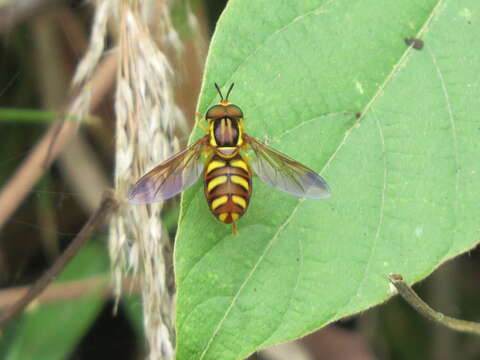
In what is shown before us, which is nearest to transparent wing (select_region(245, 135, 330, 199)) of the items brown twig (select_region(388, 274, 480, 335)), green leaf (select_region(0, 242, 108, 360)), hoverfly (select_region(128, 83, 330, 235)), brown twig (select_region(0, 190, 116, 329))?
hoverfly (select_region(128, 83, 330, 235))

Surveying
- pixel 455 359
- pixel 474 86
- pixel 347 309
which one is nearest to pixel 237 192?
pixel 347 309

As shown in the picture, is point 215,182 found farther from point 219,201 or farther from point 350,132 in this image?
point 350,132

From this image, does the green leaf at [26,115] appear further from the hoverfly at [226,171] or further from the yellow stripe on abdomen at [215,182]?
the yellow stripe on abdomen at [215,182]

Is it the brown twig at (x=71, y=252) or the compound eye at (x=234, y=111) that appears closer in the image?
the compound eye at (x=234, y=111)

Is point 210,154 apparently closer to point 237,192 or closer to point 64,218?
point 237,192

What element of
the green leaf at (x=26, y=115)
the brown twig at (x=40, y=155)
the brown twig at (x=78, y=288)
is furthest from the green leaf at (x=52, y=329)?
the green leaf at (x=26, y=115)

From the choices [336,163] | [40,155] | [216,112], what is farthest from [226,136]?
[40,155]
